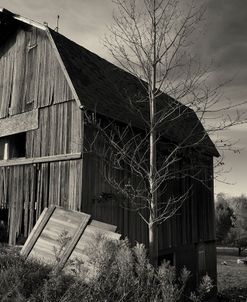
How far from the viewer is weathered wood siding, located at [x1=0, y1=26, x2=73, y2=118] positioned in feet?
40.8

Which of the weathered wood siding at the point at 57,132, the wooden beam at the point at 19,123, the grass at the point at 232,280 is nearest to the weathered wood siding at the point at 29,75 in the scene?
the wooden beam at the point at 19,123

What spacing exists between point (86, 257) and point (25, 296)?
6.25 feet

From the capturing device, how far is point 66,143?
11781mm

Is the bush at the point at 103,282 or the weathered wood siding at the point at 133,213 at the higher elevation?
the weathered wood siding at the point at 133,213

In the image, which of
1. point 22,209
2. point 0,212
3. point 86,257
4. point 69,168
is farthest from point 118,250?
point 0,212

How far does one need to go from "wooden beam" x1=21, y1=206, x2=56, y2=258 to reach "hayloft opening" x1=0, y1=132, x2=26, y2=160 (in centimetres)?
364

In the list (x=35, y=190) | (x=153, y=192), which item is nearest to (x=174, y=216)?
(x=35, y=190)

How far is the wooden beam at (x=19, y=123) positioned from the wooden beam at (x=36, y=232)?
322 cm

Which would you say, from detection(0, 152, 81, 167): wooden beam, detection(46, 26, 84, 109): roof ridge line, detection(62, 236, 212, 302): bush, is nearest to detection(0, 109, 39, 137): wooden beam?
detection(0, 152, 81, 167): wooden beam

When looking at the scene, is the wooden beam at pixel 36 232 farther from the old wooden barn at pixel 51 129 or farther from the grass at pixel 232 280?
the grass at pixel 232 280

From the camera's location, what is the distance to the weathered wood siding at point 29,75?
40.8 ft

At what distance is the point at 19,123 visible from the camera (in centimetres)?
1324

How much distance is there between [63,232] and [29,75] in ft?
21.8

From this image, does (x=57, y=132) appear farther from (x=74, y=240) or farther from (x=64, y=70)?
(x=74, y=240)
